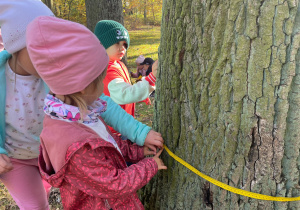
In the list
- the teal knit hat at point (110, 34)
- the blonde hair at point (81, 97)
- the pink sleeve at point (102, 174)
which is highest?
the teal knit hat at point (110, 34)

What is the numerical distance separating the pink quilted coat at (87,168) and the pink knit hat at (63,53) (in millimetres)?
230

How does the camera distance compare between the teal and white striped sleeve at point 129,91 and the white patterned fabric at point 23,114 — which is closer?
the white patterned fabric at point 23,114

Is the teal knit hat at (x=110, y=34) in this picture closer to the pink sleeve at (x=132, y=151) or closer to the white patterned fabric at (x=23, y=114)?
the white patterned fabric at (x=23, y=114)

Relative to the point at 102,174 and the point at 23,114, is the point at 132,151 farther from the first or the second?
the point at 23,114

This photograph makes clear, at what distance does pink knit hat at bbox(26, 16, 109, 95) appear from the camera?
4.38ft

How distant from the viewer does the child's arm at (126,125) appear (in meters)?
1.85

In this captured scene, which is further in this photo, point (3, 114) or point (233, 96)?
point (3, 114)

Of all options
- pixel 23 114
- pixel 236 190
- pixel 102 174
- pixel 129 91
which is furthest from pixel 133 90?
pixel 236 190

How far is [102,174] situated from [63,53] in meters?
0.63

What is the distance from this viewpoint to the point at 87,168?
55.6 inches

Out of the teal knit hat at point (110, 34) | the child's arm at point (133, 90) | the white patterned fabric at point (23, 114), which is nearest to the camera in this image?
the white patterned fabric at point (23, 114)

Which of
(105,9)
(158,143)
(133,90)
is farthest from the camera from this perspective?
(105,9)

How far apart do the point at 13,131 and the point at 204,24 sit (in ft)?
4.99

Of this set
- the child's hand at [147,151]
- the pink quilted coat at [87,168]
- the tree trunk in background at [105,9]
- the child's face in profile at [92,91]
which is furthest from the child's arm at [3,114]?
the tree trunk in background at [105,9]
